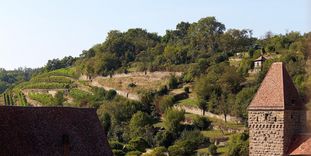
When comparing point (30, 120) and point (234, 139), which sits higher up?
point (30, 120)

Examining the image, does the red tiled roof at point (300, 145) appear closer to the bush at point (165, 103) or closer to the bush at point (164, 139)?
the bush at point (164, 139)

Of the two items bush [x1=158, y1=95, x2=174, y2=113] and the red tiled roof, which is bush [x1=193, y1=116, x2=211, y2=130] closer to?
bush [x1=158, y1=95, x2=174, y2=113]

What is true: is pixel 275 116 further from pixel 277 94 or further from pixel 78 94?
pixel 78 94

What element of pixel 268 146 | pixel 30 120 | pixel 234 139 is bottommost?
pixel 234 139

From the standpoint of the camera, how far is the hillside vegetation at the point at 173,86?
62250mm

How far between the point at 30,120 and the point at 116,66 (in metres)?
93.8

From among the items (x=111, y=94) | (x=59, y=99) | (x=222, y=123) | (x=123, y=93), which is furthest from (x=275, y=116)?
(x=123, y=93)

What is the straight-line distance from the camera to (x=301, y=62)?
65.1m

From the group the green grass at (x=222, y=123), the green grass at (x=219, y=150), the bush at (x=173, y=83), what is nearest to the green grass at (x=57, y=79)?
the bush at (x=173, y=83)

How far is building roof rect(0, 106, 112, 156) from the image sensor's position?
19.6 m

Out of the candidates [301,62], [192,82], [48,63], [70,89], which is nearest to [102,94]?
[70,89]

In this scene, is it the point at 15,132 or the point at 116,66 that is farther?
the point at 116,66

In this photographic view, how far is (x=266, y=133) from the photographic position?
23062 mm

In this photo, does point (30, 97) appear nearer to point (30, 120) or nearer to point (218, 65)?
point (218, 65)
